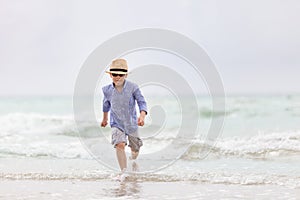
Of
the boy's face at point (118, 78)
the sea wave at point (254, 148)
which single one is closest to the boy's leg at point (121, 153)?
the boy's face at point (118, 78)

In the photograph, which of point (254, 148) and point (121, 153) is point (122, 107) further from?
point (254, 148)

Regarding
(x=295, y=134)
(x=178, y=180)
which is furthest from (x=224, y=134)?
(x=178, y=180)

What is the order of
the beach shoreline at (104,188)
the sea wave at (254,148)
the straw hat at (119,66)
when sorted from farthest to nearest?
the sea wave at (254,148), the straw hat at (119,66), the beach shoreline at (104,188)

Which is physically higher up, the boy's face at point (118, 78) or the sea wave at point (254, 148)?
the boy's face at point (118, 78)

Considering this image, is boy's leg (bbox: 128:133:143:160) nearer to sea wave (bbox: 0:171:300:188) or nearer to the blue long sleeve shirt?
the blue long sleeve shirt

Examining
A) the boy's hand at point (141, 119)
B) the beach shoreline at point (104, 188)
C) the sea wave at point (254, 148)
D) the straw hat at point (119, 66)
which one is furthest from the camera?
the sea wave at point (254, 148)

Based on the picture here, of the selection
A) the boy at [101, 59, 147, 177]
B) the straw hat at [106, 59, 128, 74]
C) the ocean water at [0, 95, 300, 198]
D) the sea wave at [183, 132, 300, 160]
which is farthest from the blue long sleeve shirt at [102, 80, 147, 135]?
the sea wave at [183, 132, 300, 160]

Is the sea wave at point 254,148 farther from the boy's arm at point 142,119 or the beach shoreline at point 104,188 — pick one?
the boy's arm at point 142,119

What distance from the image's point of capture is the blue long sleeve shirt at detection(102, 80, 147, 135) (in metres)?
6.52

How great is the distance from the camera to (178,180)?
21.9 feet

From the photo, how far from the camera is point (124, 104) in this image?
6578mm

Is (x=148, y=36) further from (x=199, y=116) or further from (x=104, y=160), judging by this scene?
(x=199, y=116)

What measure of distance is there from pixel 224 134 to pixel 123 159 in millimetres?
7228

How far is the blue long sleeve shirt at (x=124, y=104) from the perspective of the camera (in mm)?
6520
